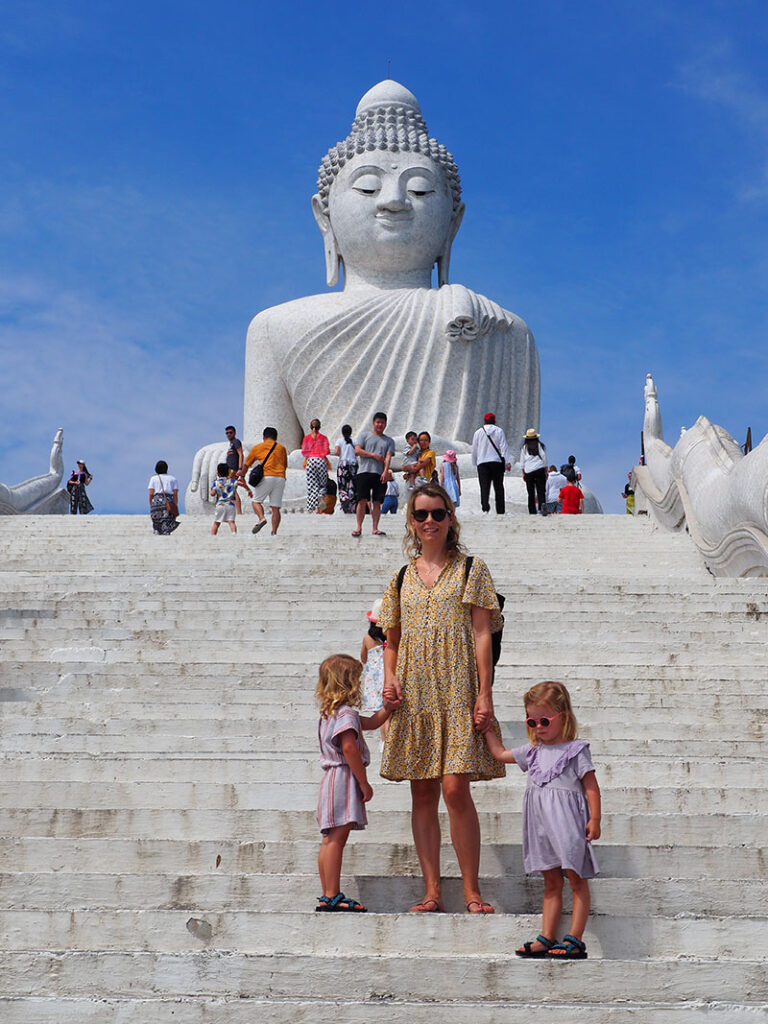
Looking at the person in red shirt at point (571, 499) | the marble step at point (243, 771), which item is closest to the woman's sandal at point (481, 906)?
the marble step at point (243, 771)

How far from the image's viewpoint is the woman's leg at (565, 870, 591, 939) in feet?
12.6

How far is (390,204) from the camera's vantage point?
19.1 meters

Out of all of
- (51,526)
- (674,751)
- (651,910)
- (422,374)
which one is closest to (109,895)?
(651,910)

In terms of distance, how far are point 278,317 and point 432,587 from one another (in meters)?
14.9

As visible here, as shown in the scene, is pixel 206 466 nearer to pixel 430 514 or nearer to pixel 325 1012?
pixel 430 514

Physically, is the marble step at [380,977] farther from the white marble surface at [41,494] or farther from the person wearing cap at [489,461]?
the white marble surface at [41,494]

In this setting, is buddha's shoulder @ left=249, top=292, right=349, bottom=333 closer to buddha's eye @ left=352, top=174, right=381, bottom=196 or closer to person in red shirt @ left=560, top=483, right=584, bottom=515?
buddha's eye @ left=352, top=174, right=381, bottom=196

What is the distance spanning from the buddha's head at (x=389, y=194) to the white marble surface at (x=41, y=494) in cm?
494

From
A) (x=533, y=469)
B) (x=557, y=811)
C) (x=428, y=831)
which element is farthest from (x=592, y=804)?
(x=533, y=469)

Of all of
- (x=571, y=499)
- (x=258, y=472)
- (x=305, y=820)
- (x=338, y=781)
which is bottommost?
(x=305, y=820)

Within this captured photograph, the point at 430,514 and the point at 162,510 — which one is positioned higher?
the point at 162,510

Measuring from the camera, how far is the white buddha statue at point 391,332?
18.6 meters

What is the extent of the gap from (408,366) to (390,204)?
235 cm

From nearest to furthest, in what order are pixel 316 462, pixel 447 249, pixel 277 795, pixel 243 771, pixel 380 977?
pixel 380 977 → pixel 277 795 → pixel 243 771 → pixel 316 462 → pixel 447 249
